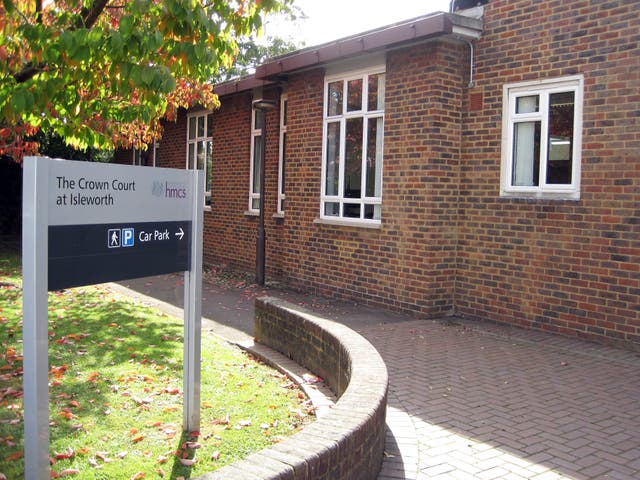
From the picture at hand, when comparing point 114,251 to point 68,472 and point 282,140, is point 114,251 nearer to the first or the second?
point 68,472

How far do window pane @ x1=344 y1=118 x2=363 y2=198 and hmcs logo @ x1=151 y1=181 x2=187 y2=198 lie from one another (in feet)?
20.6

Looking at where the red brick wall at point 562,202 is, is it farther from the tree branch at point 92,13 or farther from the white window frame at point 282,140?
the tree branch at point 92,13

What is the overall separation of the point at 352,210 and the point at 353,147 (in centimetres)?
103

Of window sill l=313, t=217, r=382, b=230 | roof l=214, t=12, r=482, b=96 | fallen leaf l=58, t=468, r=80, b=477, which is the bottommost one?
fallen leaf l=58, t=468, r=80, b=477

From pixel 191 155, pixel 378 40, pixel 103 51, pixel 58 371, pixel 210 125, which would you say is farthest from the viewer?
pixel 191 155

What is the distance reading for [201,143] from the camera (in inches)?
635

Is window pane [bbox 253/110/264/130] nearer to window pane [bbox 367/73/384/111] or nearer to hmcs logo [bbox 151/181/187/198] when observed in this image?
window pane [bbox 367/73/384/111]

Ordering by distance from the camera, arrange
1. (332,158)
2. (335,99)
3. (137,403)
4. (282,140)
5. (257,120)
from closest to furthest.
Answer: (137,403), (335,99), (332,158), (282,140), (257,120)

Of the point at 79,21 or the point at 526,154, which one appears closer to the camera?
the point at 79,21

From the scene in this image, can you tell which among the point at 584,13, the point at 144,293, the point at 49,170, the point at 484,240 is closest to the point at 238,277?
the point at 144,293

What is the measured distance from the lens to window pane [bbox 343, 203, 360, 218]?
10.5 meters

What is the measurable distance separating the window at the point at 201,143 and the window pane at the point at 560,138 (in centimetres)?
904

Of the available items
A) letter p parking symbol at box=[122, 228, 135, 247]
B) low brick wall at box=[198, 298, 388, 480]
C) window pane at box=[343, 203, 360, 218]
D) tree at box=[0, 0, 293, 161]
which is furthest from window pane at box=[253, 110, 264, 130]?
letter p parking symbol at box=[122, 228, 135, 247]

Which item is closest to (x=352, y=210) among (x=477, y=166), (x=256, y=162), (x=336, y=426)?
(x=477, y=166)
